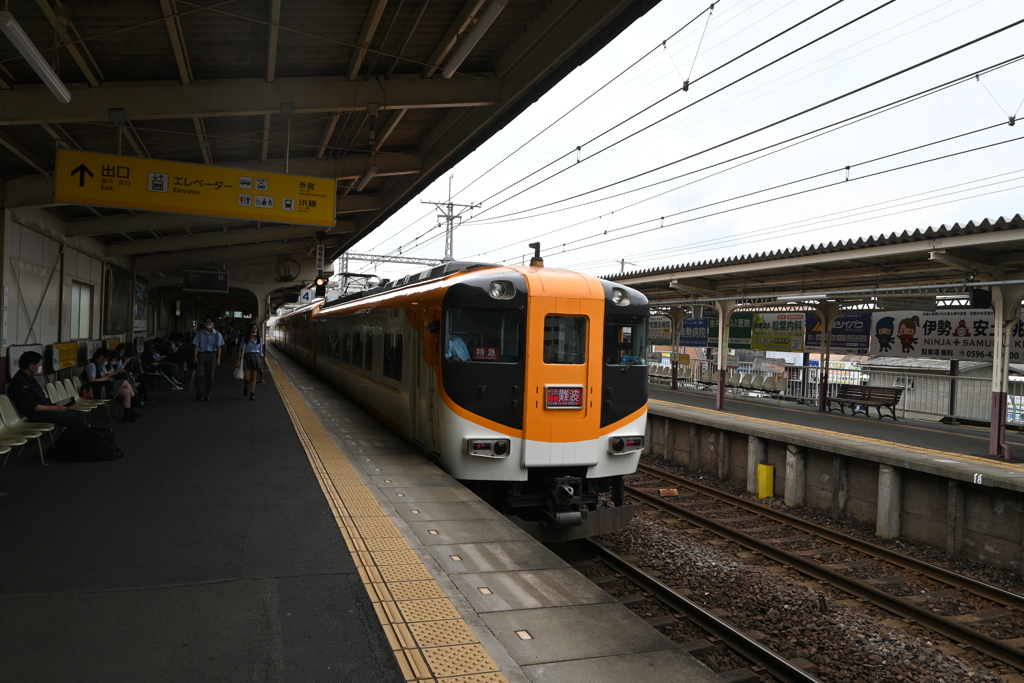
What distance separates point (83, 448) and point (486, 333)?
4321 millimetres

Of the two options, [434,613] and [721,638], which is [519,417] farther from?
[434,613]

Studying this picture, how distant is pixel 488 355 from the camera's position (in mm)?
6449

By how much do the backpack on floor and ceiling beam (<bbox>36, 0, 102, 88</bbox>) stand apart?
3.73m

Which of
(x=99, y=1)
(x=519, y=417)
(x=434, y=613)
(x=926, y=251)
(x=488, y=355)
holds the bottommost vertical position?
(x=434, y=613)

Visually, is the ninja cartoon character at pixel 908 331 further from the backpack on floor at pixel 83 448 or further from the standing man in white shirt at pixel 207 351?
the backpack on floor at pixel 83 448

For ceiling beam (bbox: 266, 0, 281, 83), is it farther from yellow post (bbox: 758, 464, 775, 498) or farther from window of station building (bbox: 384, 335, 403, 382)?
yellow post (bbox: 758, 464, 775, 498)

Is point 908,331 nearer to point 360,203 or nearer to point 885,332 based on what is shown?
point 885,332

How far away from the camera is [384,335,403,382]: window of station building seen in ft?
28.0

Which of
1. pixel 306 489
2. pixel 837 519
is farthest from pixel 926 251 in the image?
pixel 306 489

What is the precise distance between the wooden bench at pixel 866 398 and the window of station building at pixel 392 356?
10986 mm

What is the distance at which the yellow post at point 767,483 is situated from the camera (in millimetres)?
10789

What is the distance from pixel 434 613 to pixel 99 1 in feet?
18.9

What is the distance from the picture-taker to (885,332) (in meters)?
16.3

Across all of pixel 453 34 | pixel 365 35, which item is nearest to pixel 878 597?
pixel 453 34
